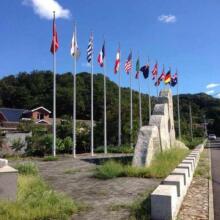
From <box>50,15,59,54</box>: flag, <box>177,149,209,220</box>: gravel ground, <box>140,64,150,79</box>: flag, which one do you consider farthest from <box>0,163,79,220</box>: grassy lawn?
<box>140,64,150,79</box>: flag

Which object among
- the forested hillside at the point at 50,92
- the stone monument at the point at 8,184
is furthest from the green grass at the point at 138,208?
the forested hillside at the point at 50,92

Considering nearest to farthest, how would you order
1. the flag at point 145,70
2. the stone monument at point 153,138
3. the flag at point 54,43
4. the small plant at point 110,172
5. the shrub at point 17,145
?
the small plant at point 110,172 → the stone monument at point 153,138 → the flag at point 54,43 → the shrub at point 17,145 → the flag at point 145,70

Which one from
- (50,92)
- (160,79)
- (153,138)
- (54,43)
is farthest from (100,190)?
(50,92)

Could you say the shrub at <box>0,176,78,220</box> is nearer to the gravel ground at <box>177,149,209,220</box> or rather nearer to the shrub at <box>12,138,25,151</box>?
the gravel ground at <box>177,149,209,220</box>

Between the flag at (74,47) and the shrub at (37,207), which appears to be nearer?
the shrub at (37,207)

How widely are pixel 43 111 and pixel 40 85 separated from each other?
1627 cm

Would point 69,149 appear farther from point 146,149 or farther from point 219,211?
point 219,211

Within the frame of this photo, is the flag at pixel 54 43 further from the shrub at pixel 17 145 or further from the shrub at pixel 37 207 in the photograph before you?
the shrub at pixel 37 207

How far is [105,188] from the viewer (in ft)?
39.3

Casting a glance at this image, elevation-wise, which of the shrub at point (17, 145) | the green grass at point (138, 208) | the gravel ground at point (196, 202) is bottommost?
the gravel ground at point (196, 202)

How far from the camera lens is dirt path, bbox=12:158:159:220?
28.6ft

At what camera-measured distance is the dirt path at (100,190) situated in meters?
8.70

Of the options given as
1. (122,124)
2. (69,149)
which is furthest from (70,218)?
(122,124)

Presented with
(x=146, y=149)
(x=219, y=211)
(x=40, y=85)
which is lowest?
(x=219, y=211)
